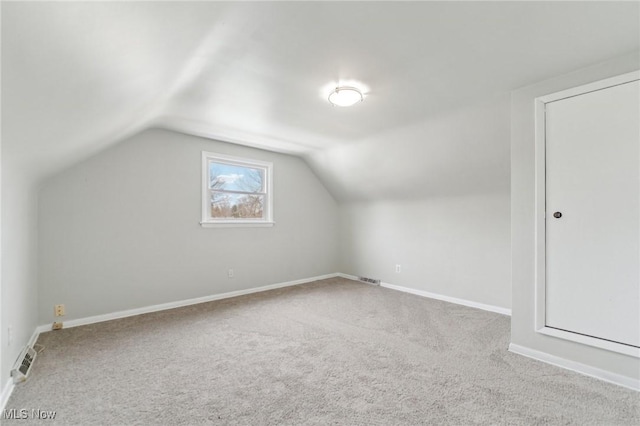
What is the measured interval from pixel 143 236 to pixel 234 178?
1442 mm

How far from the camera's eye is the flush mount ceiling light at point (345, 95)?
2355 millimetres

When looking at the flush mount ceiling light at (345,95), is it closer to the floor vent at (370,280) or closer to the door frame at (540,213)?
the door frame at (540,213)

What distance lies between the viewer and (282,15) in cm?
154

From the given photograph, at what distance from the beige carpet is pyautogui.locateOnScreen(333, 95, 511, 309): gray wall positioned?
27.3 inches

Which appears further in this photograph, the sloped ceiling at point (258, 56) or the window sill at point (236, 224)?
the window sill at point (236, 224)

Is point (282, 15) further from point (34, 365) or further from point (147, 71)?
point (34, 365)

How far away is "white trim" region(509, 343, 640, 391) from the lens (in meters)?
1.88

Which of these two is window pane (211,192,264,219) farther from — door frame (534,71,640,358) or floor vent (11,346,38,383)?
door frame (534,71,640,358)

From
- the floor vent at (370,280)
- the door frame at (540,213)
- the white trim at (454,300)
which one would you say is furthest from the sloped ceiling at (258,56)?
the floor vent at (370,280)

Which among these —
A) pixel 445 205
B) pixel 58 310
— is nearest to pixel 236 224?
pixel 58 310

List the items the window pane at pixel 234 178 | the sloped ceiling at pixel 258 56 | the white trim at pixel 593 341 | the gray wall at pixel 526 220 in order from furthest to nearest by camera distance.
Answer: the window pane at pixel 234 178, the gray wall at pixel 526 220, the white trim at pixel 593 341, the sloped ceiling at pixel 258 56

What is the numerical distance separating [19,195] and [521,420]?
3.56 meters
